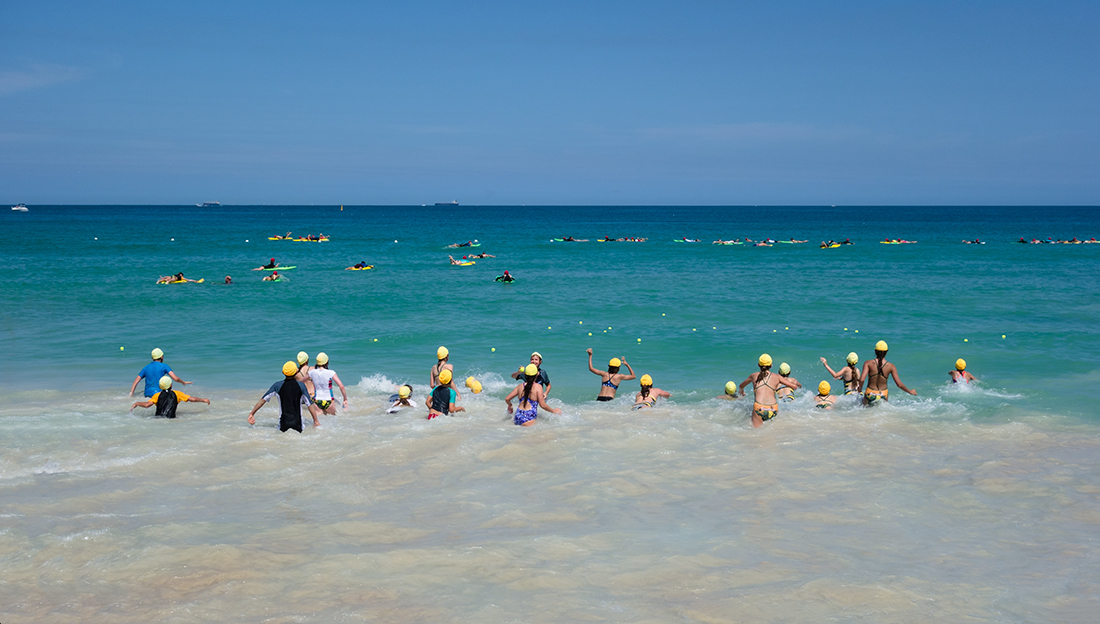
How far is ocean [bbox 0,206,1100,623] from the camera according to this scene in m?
7.60

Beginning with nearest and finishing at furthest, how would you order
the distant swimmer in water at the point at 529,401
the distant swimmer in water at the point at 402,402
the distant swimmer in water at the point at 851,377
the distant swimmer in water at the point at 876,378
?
the distant swimmer in water at the point at 529,401 < the distant swimmer in water at the point at 402,402 < the distant swimmer in water at the point at 876,378 < the distant swimmer in water at the point at 851,377

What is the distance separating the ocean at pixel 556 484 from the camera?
7.60 metres

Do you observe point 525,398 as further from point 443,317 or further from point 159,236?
point 159,236

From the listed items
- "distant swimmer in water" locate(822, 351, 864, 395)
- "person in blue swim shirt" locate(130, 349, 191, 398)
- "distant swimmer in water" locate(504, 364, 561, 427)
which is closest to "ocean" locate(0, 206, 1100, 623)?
"distant swimmer in water" locate(504, 364, 561, 427)

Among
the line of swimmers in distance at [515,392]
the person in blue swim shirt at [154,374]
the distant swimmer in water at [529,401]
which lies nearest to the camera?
the line of swimmers in distance at [515,392]

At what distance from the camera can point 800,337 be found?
917 inches

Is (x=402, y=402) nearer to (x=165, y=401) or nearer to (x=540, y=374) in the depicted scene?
(x=540, y=374)

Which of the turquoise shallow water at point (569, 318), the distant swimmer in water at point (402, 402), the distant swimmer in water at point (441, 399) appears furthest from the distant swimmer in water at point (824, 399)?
the distant swimmer in water at point (402, 402)

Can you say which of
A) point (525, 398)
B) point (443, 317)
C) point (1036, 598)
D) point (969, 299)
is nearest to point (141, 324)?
point (443, 317)

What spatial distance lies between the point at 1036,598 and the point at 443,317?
21916 mm

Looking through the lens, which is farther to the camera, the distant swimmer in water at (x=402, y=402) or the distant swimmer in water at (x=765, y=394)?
the distant swimmer in water at (x=402, y=402)

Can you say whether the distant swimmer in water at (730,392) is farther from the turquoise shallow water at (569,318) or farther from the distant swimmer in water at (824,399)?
the turquoise shallow water at (569,318)

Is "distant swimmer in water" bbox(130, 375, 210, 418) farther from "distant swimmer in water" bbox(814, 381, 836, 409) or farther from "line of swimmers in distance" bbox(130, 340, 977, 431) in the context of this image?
"distant swimmer in water" bbox(814, 381, 836, 409)

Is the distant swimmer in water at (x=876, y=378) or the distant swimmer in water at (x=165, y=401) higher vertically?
the distant swimmer in water at (x=876, y=378)
